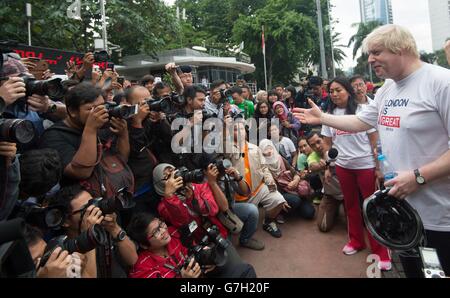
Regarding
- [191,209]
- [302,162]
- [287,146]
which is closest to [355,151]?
[302,162]

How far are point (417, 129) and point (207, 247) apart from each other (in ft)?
5.16

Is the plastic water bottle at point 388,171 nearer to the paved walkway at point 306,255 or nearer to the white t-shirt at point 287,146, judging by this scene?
the paved walkway at point 306,255

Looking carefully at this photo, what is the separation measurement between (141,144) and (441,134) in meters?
1.99

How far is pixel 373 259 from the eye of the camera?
3172mm

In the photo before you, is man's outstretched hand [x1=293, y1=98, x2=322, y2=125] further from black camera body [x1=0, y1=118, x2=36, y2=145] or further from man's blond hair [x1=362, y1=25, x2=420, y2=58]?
black camera body [x1=0, y1=118, x2=36, y2=145]

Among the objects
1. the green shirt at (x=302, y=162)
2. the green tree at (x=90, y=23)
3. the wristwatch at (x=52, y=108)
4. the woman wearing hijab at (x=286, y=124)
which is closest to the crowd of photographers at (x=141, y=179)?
the wristwatch at (x=52, y=108)

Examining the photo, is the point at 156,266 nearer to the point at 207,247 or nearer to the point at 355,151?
the point at 207,247

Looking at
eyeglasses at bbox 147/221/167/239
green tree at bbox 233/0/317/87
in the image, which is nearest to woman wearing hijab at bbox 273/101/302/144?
eyeglasses at bbox 147/221/167/239

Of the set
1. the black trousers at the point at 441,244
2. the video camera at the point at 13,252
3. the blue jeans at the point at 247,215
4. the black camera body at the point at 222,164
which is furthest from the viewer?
the blue jeans at the point at 247,215

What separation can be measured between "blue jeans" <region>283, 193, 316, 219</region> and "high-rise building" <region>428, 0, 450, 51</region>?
60.9m

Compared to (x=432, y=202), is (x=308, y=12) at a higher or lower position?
higher

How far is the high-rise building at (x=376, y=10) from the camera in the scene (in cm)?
5912
